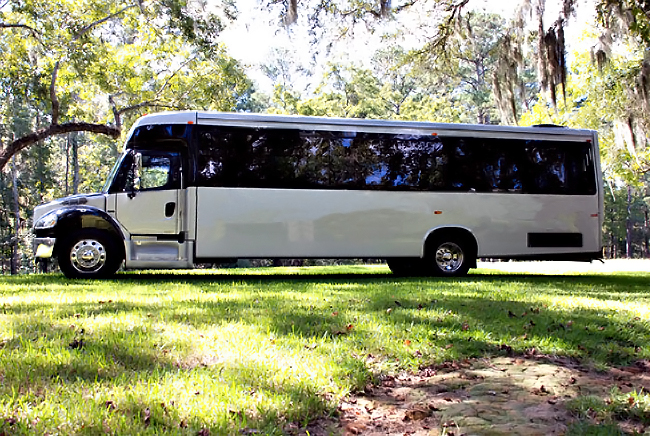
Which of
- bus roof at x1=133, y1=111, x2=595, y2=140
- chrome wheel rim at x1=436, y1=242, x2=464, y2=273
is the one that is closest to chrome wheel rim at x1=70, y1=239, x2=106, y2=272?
bus roof at x1=133, y1=111, x2=595, y2=140

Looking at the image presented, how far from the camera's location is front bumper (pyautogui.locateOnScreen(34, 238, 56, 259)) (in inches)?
365

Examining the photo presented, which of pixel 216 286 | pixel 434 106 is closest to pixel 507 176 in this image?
pixel 216 286

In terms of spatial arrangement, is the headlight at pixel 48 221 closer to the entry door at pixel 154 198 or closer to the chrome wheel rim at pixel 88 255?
the chrome wheel rim at pixel 88 255

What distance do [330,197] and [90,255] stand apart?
451 cm

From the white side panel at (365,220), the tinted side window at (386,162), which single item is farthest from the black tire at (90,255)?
the tinted side window at (386,162)

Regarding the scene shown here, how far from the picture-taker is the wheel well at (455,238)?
1077cm

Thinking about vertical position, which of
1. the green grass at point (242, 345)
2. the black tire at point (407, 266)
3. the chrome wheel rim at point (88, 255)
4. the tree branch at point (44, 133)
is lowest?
the green grass at point (242, 345)

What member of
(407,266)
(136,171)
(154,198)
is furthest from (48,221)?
(407,266)

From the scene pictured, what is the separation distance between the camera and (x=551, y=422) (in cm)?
288

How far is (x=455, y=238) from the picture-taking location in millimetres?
10922

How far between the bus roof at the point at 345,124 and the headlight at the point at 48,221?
2.19 metres

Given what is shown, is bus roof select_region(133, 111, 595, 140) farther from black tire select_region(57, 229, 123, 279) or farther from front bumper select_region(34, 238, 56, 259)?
front bumper select_region(34, 238, 56, 259)

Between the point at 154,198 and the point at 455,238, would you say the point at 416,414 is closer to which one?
the point at 154,198

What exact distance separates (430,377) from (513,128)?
28.4ft
